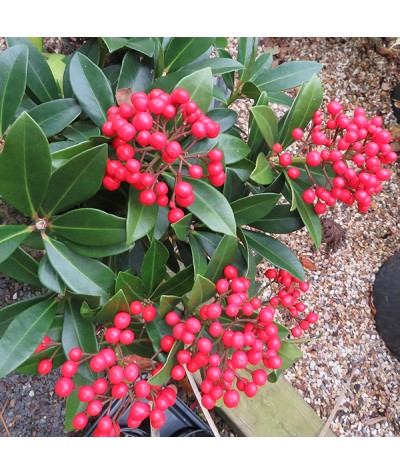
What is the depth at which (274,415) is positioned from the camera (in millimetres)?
1607

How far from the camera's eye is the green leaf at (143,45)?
951mm

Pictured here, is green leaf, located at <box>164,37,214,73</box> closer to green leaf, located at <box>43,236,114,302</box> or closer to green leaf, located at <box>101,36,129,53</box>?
green leaf, located at <box>101,36,129,53</box>

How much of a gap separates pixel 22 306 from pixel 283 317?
1.15 meters

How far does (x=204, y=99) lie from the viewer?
849 mm

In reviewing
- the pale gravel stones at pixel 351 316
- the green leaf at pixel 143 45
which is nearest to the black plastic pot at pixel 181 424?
the pale gravel stones at pixel 351 316

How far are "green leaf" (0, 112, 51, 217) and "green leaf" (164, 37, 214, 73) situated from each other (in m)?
0.49

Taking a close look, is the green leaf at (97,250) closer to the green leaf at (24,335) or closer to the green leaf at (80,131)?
the green leaf at (24,335)

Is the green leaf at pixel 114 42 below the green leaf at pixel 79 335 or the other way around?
the other way around

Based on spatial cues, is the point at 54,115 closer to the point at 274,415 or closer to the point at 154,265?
the point at 154,265

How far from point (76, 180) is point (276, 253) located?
0.47m

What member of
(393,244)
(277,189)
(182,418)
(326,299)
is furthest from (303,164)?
(393,244)

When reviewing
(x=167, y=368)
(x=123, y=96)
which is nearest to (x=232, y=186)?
(x=123, y=96)

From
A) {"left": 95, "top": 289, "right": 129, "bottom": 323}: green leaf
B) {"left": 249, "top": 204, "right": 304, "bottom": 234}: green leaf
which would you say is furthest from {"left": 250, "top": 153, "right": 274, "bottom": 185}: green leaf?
{"left": 95, "top": 289, "right": 129, "bottom": 323}: green leaf

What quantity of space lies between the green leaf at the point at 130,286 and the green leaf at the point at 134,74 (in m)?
0.40
